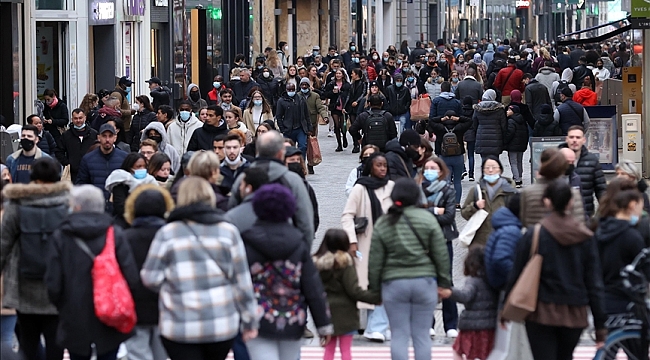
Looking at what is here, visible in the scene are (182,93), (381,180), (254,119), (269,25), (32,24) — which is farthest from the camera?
(269,25)

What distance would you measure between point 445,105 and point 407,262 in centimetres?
1151

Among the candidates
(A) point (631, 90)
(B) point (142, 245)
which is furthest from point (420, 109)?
(B) point (142, 245)

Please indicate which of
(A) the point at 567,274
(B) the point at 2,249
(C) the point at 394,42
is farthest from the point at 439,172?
(C) the point at 394,42

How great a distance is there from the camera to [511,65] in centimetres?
2820

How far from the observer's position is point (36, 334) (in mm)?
8695

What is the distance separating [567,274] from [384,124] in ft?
36.6

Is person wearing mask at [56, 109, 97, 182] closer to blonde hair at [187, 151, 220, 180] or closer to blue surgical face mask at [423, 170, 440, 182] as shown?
blue surgical face mask at [423, 170, 440, 182]

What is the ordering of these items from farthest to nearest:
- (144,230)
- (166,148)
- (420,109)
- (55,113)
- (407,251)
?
(420,109), (55,113), (166,148), (407,251), (144,230)

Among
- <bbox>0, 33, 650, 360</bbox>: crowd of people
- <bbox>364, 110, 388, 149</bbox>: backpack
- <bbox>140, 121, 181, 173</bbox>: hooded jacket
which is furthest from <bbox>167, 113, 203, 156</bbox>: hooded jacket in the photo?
<bbox>0, 33, 650, 360</bbox>: crowd of people

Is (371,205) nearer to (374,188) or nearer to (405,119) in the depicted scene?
(374,188)

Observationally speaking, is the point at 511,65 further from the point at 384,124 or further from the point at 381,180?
the point at 381,180

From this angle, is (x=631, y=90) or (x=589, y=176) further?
(x=631, y=90)

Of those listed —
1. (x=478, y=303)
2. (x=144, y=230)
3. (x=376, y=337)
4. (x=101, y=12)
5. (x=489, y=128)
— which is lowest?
(x=376, y=337)

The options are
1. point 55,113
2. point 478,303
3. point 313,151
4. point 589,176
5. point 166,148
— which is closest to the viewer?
point 478,303
